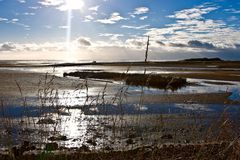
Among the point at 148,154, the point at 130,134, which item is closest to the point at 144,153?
the point at 148,154

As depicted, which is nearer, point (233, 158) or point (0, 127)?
point (233, 158)

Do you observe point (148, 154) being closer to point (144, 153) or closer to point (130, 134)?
point (144, 153)

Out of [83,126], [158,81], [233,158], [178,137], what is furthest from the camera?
[158,81]

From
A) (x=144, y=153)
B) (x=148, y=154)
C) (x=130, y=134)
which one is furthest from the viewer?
(x=130, y=134)

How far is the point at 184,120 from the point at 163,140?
3469 millimetres

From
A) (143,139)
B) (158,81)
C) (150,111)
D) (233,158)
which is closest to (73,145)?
(143,139)

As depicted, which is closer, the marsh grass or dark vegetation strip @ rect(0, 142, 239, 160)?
dark vegetation strip @ rect(0, 142, 239, 160)

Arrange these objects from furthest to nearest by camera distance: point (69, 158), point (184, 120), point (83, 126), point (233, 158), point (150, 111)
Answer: point (150, 111) < point (184, 120) < point (83, 126) < point (69, 158) < point (233, 158)

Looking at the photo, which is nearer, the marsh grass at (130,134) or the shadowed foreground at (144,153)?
the shadowed foreground at (144,153)

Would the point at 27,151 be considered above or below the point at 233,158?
below

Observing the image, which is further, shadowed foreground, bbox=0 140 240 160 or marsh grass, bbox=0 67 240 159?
marsh grass, bbox=0 67 240 159

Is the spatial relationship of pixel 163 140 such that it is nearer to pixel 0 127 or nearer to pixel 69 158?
pixel 69 158

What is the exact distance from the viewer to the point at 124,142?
384 inches

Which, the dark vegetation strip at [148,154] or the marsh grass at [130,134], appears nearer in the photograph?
the dark vegetation strip at [148,154]
